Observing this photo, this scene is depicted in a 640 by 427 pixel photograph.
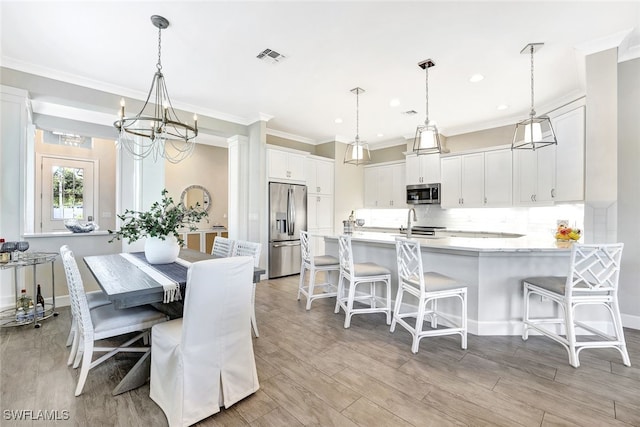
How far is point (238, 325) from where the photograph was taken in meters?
1.79

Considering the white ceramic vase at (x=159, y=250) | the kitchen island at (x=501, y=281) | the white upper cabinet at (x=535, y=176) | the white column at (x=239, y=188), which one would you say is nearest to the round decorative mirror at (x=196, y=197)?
the white column at (x=239, y=188)

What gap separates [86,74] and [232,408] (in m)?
3.97

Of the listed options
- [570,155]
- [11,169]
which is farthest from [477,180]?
[11,169]

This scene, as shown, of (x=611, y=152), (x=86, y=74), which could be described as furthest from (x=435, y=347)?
(x=86, y=74)

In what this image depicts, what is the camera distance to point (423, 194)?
19.2 ft

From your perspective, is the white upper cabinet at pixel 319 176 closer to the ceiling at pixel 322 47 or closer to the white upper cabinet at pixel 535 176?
the ceiling at pixel 322 47

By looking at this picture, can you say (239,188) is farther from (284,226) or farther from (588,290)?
(588,290)

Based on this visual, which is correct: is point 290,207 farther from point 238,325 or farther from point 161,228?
point 238,325

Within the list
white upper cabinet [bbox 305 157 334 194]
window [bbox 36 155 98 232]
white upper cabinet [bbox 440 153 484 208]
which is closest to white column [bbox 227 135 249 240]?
white upper cabinet [bbox 305 157 334 194]

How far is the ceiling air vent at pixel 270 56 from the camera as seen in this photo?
117 inches

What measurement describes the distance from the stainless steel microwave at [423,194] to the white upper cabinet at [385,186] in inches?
9.2

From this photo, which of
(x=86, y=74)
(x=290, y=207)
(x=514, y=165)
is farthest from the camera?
(x=290, y=207)

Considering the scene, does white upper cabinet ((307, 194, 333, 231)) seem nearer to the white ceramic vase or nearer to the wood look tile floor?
the wood look tile floor

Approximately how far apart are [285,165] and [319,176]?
0.92 metres
